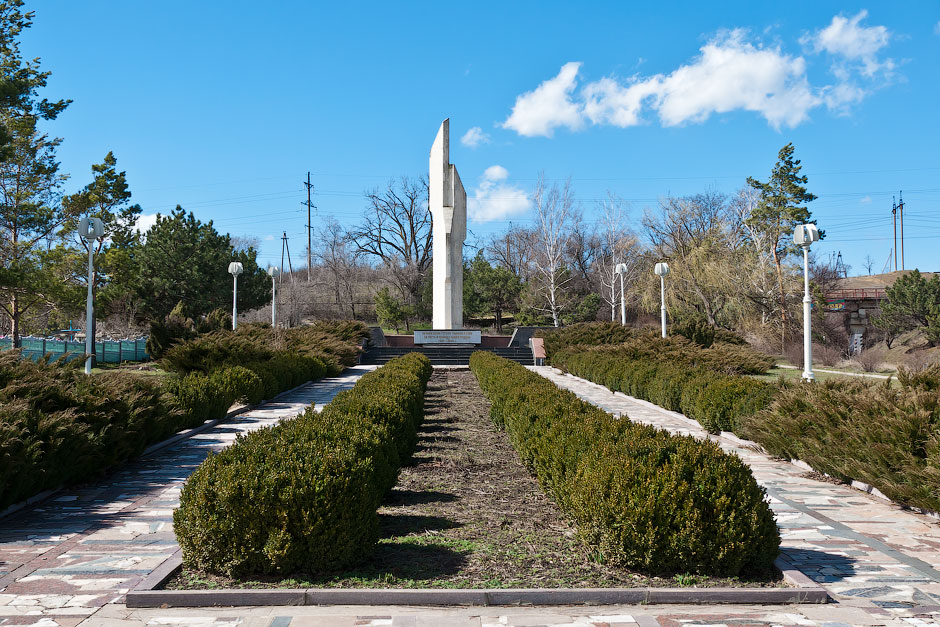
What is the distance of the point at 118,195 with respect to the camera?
34.5 meters

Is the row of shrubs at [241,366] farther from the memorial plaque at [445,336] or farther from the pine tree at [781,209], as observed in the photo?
the pine tree at [781,209]

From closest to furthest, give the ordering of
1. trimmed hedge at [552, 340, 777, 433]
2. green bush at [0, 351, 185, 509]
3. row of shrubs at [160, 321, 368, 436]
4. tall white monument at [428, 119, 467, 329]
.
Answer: green bush at [0, 351, 185, 509], trimmed hedge at [552, 340, 777, 433], row of shrubs at [160, 321, 368, 436], tall white monument at [428, 119, 467, 329]

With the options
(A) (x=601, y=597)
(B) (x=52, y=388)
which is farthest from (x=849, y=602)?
(B) (x=52, y=388)

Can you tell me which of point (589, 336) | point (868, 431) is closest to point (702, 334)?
point (589, 336)

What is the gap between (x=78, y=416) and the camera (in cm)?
619

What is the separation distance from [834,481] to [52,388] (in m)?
8.10

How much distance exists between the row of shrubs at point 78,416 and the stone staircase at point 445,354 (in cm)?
1651

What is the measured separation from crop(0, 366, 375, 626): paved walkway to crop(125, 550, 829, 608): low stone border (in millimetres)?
379

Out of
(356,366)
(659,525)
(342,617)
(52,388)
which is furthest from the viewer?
(356,366)

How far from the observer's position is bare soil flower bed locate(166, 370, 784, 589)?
12.3 ft

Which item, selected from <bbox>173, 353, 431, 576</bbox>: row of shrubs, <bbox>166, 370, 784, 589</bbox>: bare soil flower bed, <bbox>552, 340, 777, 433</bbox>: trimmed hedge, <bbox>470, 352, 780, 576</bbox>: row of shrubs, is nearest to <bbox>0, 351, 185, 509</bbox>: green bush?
<bbox>173, 353, 431, 576</bbox>: row of shrubs

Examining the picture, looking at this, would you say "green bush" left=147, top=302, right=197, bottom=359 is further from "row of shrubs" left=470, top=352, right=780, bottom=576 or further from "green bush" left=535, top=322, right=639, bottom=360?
"row of shrubs" left=470, top=352, right=780, bottom=576

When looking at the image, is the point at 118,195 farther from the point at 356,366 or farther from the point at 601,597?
the point at 601,597

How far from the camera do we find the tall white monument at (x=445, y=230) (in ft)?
96.1
